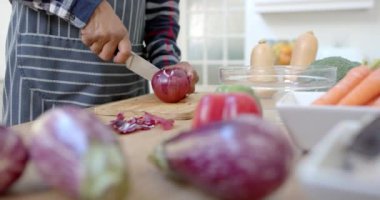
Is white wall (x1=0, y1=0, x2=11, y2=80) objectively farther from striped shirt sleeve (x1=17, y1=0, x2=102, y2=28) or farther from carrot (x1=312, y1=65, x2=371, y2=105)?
carrot (x1=312, y1=65, x2=371, y2=105)

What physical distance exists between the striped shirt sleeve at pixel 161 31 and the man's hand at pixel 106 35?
0.31m

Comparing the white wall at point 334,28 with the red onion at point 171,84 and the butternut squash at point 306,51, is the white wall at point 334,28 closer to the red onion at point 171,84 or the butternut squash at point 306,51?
the butternut squash at point 306,51

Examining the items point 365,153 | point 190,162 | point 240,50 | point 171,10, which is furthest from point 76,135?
point 240,50

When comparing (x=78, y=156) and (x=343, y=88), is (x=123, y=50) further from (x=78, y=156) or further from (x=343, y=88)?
(x=78, y=156)

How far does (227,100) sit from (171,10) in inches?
38.1

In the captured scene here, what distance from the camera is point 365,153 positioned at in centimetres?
32

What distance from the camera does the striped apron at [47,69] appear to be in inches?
41.3

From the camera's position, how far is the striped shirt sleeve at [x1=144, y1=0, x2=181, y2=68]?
130 centimetres

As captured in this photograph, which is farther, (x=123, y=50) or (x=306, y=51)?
(x=306, y=51)

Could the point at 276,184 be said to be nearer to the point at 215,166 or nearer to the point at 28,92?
the point at 215,166

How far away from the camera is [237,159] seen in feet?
1.04

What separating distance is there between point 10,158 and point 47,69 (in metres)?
0.73

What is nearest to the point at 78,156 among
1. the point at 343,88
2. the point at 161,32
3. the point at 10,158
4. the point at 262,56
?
the point at 10,158

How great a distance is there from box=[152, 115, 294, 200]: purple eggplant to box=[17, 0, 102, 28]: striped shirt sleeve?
665mm
